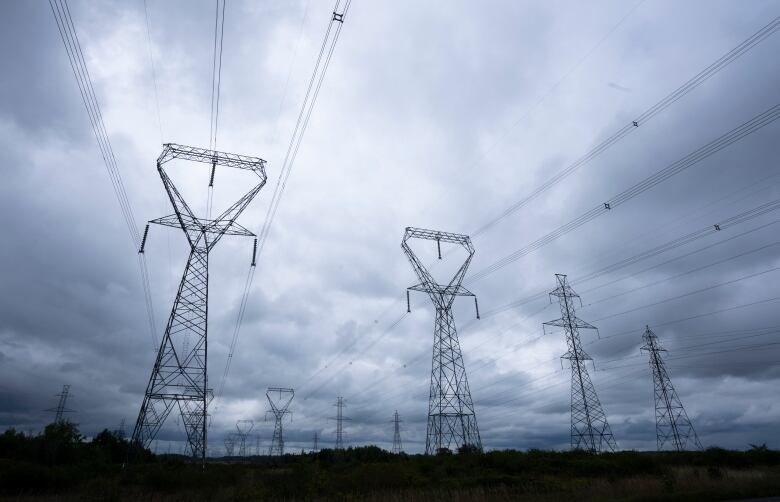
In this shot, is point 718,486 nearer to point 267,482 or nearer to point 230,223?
point 267,482

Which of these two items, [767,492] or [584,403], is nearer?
[767,492]

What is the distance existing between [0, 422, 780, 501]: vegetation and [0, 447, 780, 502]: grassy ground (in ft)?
0.23

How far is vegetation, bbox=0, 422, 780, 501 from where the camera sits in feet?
76.6

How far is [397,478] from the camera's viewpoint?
2942 cm

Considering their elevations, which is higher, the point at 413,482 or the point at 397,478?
the point at 397,478

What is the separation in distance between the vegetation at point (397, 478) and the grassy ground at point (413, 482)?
70 mm

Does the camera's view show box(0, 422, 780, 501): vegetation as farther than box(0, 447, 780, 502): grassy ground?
Yes

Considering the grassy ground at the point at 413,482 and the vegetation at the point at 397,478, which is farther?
the vegetation at the point at 397,478

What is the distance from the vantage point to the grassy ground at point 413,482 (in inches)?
Result: 904

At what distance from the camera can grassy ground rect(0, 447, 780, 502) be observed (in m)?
23.0

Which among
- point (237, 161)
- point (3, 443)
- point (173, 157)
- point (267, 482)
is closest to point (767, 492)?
point (267, 482)

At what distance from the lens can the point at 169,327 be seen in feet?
90.0

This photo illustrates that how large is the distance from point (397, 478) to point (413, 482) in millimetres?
1088

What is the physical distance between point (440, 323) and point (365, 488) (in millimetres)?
16118
